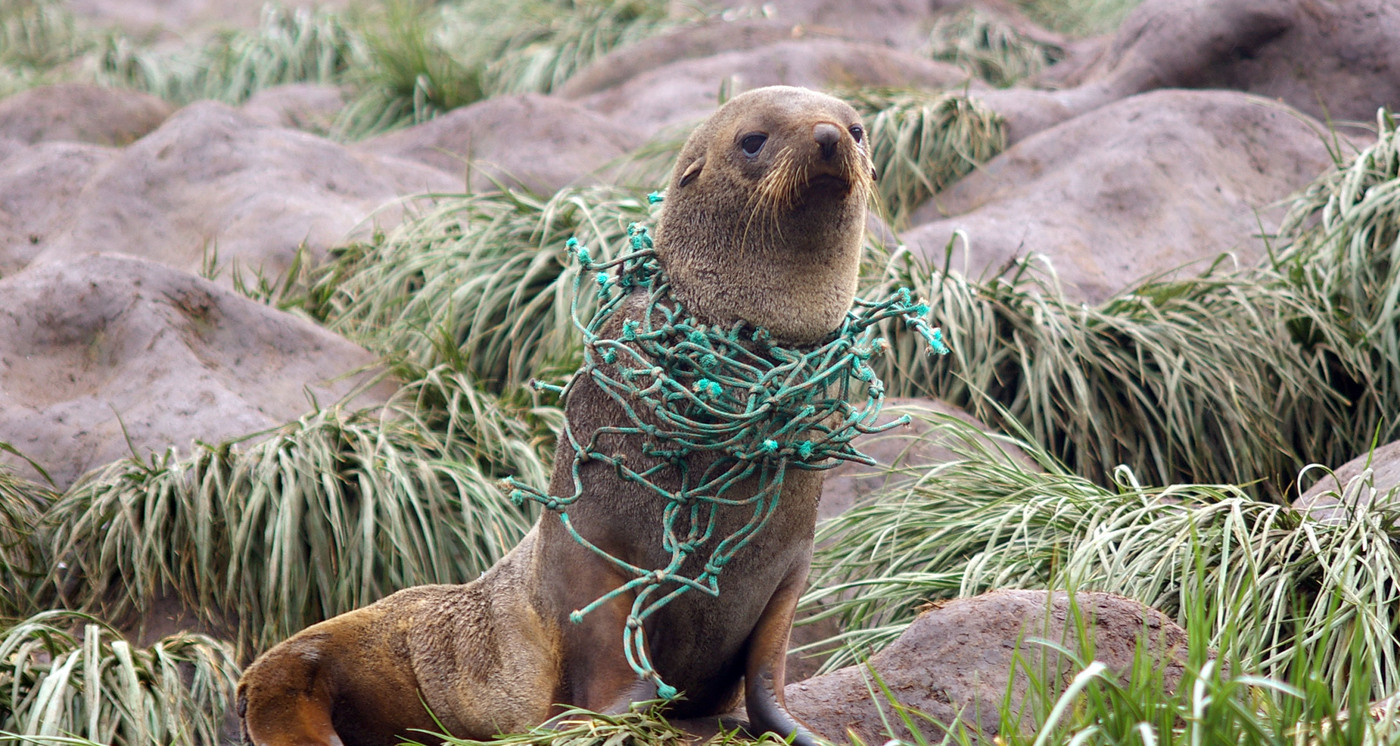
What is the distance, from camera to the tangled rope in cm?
252

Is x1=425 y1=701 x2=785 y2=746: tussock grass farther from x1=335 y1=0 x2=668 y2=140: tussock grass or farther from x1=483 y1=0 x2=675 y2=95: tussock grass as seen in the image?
x1=483 y1=0 x2=675 y2=95: tussock grass

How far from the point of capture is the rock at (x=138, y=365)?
14.8 feet

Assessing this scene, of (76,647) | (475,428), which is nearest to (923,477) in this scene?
(475,428)

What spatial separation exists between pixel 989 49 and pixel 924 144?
406cm

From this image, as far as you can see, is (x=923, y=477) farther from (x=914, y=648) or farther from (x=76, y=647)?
(x=76, y=647)

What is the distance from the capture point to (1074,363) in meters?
5.16

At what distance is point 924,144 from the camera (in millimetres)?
7289

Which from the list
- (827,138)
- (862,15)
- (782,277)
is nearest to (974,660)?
(782,277)

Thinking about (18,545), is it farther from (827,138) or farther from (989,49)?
(989,49)

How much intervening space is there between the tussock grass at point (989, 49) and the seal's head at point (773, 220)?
26.8 ft

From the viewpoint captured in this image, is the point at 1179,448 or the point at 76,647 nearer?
the point at 76,647

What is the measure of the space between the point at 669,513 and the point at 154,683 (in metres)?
1.68

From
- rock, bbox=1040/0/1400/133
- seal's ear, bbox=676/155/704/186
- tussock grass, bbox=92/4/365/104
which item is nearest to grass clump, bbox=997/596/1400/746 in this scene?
seal's ear, bbox=676/155/704/186

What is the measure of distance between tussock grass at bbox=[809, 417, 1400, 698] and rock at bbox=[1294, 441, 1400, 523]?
0.03 metres
